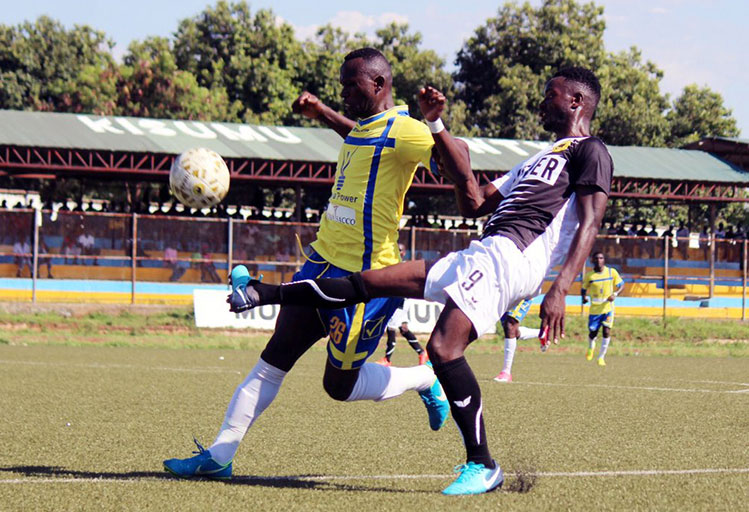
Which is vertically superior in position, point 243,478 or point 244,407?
point 244,407

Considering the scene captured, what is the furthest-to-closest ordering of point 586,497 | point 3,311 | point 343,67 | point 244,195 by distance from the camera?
point 244,195 < point 3,311 < point 343,67 < point 586,497

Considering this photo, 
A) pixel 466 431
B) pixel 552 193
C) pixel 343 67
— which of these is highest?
pixel 343 67

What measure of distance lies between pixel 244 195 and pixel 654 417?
32.7 meters

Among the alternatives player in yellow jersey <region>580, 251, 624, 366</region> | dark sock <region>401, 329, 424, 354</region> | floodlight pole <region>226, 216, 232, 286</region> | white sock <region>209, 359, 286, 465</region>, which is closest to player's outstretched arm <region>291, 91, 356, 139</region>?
white sock <region>209, 359, 286, 465</region>

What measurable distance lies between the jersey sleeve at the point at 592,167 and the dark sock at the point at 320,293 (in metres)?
1.19

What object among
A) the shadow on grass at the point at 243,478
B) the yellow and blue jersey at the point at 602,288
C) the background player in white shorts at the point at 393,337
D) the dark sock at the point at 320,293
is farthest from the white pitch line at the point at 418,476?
the yellow and blue jersey at the point at 602,288

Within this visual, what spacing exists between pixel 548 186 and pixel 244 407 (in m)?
2.00

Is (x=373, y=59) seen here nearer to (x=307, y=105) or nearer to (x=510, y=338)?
A: (x=307, y=105)

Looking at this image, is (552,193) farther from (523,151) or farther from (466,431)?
(523,151)

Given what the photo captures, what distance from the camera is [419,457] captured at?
6512 mm

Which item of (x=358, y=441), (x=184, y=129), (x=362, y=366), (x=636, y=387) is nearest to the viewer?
(x=362, y=366)

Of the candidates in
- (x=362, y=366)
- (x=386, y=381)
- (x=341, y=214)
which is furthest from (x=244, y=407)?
(x=341, y=214)

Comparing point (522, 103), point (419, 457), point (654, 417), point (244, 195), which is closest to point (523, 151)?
point (244, 195)

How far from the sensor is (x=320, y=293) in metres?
5.16
